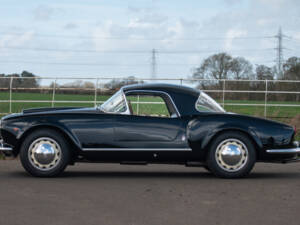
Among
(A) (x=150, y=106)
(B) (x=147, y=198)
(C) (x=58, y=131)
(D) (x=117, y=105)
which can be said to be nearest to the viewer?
(B) (x=147, y=198)

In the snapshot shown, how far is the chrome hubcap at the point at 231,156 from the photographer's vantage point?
8.55 meters

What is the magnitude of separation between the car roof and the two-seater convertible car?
21 millimetres

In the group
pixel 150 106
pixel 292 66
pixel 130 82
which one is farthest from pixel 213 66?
pixel 150 106

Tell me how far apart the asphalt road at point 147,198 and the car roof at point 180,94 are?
1030mm

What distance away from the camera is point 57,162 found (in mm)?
8555

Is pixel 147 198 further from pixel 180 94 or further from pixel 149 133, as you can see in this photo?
pixel 180 94

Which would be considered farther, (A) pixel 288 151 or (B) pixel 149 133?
(A) pixel 288 151

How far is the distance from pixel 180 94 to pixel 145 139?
0.89 m

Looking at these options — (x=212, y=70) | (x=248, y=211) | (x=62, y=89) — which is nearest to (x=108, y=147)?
(x=248, y=211)

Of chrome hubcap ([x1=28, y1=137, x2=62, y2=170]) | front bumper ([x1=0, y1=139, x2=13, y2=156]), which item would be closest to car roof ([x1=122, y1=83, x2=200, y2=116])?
chrome hubcap ([x1=28, y1=137, x2=62, y2=170])

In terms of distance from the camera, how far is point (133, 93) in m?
8.96

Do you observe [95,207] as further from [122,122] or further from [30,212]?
[122,122]

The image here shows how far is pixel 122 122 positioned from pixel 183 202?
2353 mm

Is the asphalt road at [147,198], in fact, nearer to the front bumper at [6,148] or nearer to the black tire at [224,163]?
the black tire at [224,163]
